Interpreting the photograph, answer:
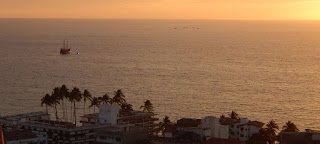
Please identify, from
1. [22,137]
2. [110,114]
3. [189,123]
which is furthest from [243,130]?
[22,137]

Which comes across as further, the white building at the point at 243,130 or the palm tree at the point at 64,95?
the palm tree at the point at 64,95

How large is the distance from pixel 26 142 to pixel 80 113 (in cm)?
3926

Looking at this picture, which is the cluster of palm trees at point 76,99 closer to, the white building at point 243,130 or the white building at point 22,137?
the white building at point 22,137

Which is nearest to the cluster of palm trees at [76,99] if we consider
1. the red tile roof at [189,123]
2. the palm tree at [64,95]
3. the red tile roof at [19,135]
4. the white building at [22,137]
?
the palm tree at [64,95]

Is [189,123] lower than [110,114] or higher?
lower

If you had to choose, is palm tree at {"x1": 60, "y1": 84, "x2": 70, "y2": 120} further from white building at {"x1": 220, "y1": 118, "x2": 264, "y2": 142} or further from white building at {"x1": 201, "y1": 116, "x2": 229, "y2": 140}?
white building at {"x1": 220, "y1": 118, "x2": 264, "y2": 142}

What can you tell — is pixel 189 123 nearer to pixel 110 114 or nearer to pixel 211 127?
pixel 211 127

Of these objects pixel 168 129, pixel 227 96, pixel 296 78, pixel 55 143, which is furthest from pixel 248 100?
pixel 55 143

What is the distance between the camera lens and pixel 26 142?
6619 centimetres

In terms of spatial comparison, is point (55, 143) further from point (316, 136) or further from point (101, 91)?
point (101, 91)

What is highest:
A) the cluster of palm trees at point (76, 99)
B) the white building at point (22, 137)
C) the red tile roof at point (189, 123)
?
the cluster of palm trees at point (76, 99)

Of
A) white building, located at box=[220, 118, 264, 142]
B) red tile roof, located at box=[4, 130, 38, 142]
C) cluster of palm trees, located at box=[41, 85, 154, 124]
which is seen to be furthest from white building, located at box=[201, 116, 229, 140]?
red tile roof, located at box=[4, 130, 38, 142]

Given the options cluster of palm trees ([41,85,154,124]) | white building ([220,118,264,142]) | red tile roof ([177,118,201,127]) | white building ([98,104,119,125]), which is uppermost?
cluster of palm trees ([41,85,154,124])

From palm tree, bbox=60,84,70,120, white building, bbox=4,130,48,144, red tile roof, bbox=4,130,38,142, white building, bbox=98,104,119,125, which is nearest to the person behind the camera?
white building, bbox=4,130,48,144
